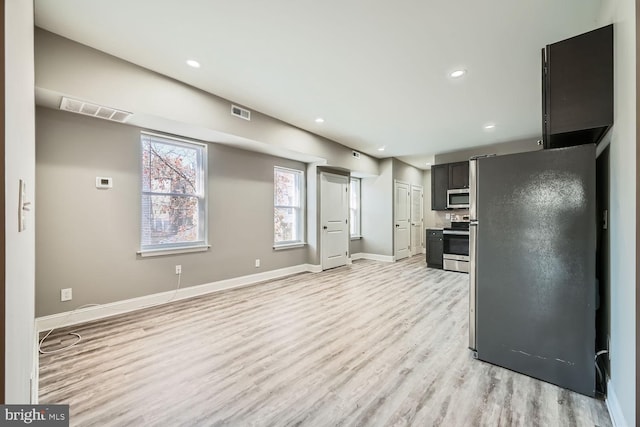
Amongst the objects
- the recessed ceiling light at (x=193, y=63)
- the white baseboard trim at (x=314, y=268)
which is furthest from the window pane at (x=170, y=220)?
the white baseboard trim at (x=314, y=268)

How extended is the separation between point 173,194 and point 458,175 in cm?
589

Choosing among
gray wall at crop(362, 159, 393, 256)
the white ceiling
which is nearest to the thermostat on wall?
the white ceiling

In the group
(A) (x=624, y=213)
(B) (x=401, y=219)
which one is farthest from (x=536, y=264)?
(B) (x=401, y=219)

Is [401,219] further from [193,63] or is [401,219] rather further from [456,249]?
[193,63]

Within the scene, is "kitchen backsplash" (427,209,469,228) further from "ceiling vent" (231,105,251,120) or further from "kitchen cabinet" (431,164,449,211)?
"ceiling vent" (231,105,251,120)

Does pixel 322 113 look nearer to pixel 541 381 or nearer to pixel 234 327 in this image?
pixel 234 327

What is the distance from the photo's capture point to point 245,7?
204 cm

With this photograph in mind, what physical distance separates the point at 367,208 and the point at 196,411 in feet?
21.1

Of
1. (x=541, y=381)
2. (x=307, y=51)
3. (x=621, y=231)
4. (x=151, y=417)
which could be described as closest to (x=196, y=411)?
(x=151, y=417)

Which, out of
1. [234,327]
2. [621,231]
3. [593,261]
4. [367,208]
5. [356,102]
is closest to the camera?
[621,231]

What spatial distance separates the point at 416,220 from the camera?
8.55 meters

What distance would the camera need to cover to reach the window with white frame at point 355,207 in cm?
750

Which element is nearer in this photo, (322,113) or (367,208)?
(322,113)

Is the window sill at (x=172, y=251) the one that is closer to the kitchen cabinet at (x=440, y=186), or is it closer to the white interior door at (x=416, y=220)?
the kitchen cabinet at (x=440, y=186)
